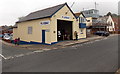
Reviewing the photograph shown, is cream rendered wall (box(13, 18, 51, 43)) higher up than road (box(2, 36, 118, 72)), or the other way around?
cream rendered wall (box(13, 18, 51, 43))

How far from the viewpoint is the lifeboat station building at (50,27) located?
1981 cm

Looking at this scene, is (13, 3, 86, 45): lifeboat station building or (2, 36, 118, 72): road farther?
(13, 3, 86, 45): lifeboat station building

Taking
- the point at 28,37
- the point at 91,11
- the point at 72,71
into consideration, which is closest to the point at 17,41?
the point at 28,37

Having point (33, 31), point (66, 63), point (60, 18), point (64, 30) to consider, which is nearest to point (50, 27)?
point (60, 18)

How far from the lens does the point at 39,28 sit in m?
21.3

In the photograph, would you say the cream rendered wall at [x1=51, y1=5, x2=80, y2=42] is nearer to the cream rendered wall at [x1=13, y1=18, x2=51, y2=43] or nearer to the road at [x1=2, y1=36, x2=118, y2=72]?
the cream rendered wall at [x1=13, y1=18, x2=51, y2=43]

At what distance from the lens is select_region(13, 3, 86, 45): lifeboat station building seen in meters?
19.8

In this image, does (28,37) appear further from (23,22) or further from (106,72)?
(106,72)

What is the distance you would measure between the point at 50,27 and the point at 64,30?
753 cm

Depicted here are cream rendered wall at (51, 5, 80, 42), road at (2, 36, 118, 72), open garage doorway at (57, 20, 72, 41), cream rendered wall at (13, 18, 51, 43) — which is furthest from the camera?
open garage doorway at (57, 20, 72, 41)

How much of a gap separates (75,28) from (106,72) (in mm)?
18694

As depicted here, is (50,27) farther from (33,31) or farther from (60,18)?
(33,31)

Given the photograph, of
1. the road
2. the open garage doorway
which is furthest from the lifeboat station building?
the road

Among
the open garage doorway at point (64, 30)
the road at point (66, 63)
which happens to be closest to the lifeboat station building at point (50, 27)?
the open garage doorway at point (64, 30)
